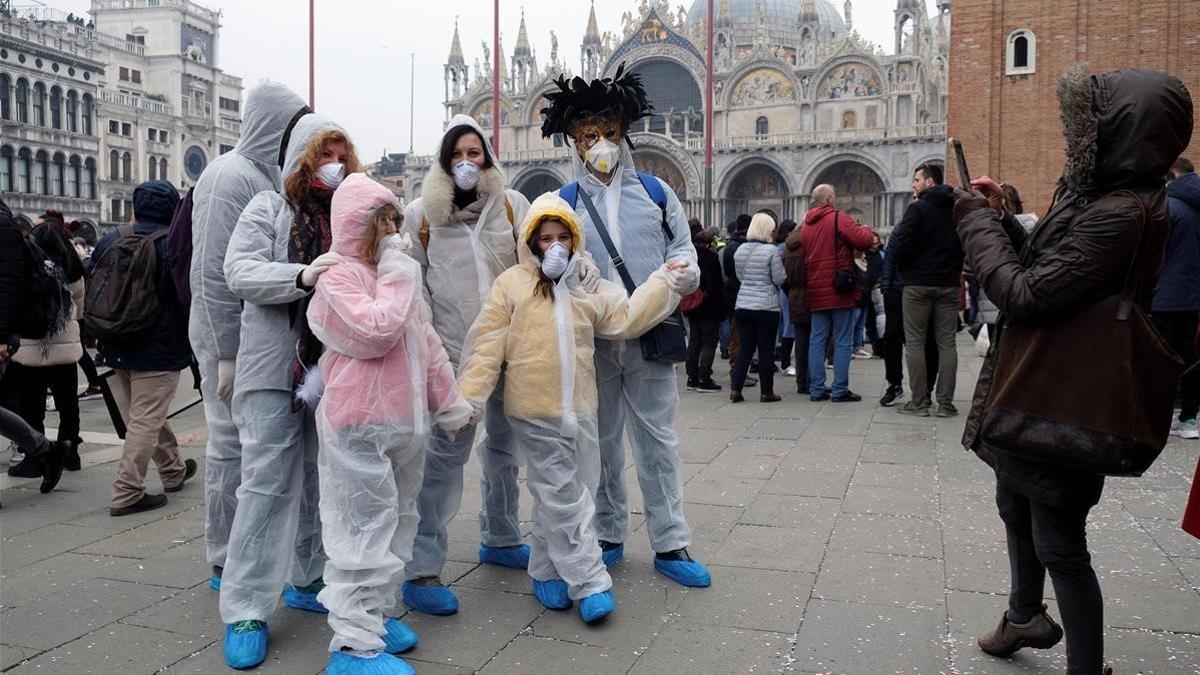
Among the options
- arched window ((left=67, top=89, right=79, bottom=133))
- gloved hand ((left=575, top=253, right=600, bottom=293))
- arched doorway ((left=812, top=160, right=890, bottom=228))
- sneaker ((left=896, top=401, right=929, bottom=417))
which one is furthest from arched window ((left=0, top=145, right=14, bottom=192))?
gloved hand ((left=575, top=253, right=600, bottom=293))

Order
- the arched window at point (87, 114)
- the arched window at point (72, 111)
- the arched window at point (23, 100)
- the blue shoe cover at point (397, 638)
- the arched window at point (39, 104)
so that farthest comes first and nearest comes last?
the arched window at point (87, 114), the arched window at point (72, 111), the arched window at point (39, 104), the arched window at point (23, 100), the blue shoe cover at point (397, 638)

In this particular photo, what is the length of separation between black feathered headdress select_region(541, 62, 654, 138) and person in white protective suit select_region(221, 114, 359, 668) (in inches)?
40.7

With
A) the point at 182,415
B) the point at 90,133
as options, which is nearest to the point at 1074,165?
the point at 182,415

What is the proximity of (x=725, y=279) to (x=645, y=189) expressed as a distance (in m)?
6.25

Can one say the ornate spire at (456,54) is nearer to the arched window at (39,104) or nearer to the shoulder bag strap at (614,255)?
the arched window at (39,104)

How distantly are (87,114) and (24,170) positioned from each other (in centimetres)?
656

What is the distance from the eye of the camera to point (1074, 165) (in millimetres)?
2787

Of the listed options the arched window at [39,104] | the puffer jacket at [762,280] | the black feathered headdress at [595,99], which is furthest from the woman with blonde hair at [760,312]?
the arched window at [39,104]

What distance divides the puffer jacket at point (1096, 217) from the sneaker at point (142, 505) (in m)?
4.50

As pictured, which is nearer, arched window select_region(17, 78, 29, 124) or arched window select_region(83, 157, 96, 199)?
arched window select_region(17, 78, 29, 124)

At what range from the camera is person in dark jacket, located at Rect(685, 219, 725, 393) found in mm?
9805

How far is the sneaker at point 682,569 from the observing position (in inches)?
155

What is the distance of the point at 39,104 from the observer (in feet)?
158

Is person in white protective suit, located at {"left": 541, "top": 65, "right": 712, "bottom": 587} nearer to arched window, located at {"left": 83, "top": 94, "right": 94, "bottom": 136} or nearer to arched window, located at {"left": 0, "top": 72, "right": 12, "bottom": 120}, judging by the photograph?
arched window, located at {"left": 0, "top": 72, "right": 12, "bottom": 120}
